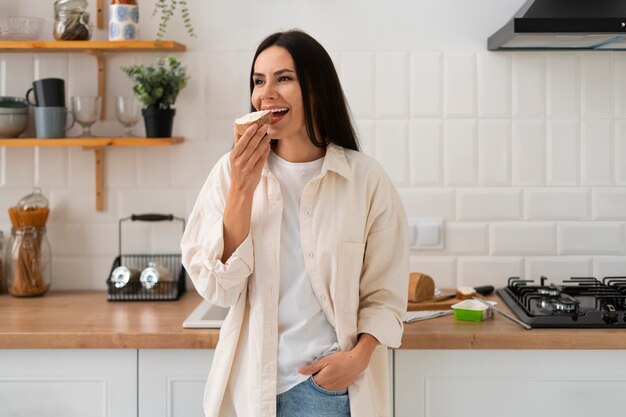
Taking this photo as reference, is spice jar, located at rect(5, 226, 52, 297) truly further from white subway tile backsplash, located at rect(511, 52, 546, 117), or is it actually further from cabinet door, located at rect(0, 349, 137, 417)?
white subway tile backsplash, located at rect(511, 52, 546, 117)

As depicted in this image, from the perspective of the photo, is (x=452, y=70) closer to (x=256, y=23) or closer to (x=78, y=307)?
(x=256, y=23)

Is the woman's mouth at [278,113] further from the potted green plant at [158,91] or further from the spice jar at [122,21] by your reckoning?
the spice jar at [122,21]

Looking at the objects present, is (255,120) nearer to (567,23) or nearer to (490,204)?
(567,23)

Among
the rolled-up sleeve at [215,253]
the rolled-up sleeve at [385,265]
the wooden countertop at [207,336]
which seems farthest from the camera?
the wooden countertop at [207,336]

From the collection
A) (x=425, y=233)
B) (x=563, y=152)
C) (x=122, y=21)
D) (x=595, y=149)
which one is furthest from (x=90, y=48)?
(x=595, y=149)

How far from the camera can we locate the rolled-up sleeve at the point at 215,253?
1.80m

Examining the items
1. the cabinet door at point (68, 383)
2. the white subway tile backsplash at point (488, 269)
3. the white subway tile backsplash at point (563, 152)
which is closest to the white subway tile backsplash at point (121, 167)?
the cabinet door at point (68, 383)

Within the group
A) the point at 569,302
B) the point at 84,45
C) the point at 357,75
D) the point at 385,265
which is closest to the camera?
the point at 385,265

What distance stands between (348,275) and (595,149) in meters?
1.31

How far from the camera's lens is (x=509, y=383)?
2.22 meters

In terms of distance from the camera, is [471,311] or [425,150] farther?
[425,150]

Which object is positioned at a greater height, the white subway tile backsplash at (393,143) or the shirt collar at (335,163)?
the white subway tile backsplash at (393,143)

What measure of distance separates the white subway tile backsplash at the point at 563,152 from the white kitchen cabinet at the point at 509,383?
2.49 ft

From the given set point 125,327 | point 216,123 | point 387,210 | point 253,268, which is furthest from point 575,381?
point 216,123
